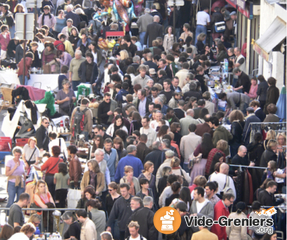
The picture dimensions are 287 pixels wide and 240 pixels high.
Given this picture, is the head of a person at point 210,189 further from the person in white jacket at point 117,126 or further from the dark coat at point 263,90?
the dark coat at point 263,90

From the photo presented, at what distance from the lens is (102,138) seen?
1349 cm

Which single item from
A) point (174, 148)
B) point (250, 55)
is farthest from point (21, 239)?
point (250, 55)

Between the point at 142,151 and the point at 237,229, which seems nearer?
the point at 237,229

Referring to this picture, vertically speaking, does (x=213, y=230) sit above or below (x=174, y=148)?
below

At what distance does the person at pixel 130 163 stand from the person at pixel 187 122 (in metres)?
2.38

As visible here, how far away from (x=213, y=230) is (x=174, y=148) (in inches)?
102

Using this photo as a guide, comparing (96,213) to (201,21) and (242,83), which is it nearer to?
(242,83)

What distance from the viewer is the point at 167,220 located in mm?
10914

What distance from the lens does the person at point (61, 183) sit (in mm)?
12750

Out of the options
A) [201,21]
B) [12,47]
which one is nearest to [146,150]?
[12,47]

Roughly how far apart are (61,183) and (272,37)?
9.50 metres

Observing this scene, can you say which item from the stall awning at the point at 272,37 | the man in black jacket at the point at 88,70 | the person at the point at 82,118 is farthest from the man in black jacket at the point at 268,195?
the man in black jacket at the point at 88,70

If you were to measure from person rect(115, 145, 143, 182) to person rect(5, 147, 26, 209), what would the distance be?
2120 millimetres

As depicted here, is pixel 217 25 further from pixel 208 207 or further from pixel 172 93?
pixel 208 207
